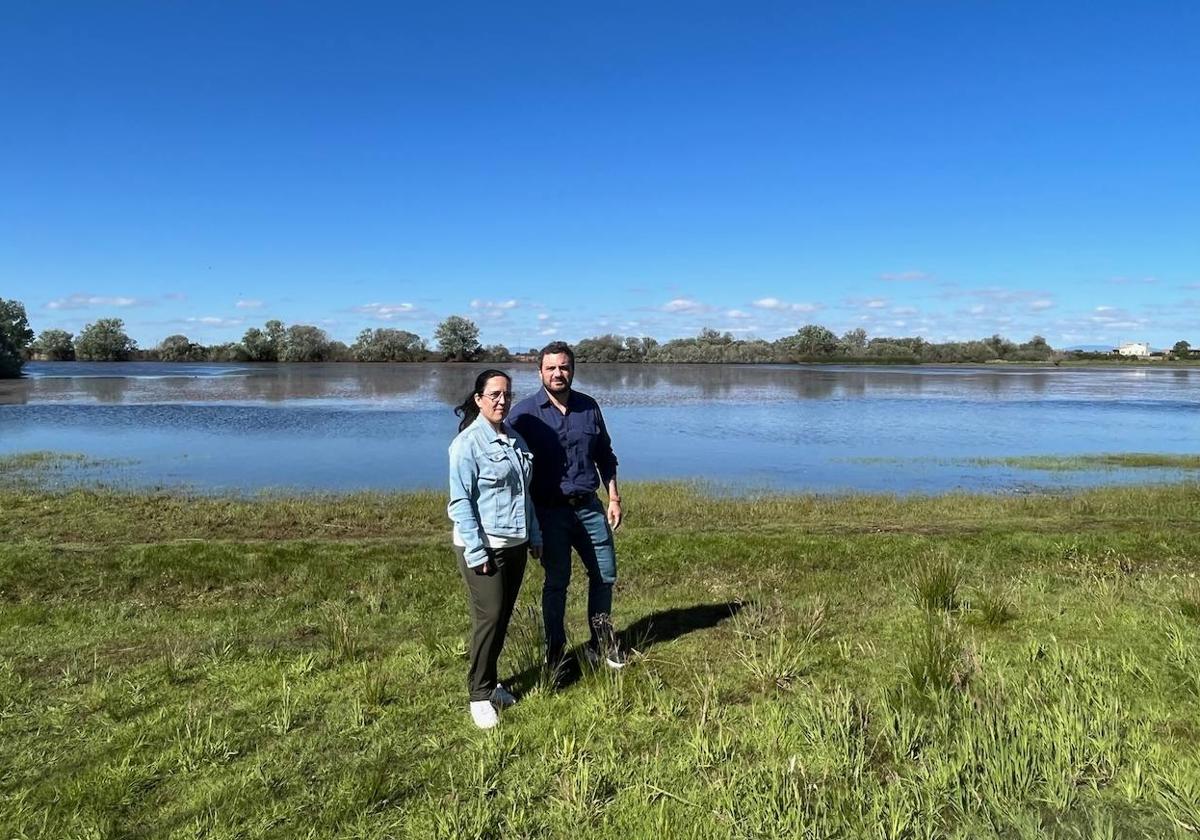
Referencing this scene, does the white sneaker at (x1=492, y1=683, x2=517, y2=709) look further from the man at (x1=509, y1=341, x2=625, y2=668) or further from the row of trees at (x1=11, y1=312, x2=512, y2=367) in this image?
the row of trees at (x1=11, y1=312, x2=512, y2=367)

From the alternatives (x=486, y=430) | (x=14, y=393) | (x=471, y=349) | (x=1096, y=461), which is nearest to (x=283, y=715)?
(x=486, y=430)

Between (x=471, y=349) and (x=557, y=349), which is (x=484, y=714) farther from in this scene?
(x=471, y=349)

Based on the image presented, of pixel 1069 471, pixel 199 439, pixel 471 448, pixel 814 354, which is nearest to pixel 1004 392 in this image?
pixel 1069 471

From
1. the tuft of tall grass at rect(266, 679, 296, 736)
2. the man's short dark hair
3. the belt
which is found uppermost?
the man's short dark hair

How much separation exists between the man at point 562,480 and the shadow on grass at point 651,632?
0.14 meters

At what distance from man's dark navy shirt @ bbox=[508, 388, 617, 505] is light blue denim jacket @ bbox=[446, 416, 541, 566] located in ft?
1.47

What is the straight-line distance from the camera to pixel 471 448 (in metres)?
4.09

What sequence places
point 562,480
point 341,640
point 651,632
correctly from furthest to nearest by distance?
point 651,632 < point 341,640 < point 562,480

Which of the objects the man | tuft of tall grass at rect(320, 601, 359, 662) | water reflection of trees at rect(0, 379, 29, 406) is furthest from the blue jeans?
water reflection of trees at rect(0, 379, 29, 406)

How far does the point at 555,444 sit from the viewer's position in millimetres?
4723

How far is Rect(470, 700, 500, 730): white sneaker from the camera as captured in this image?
412cm

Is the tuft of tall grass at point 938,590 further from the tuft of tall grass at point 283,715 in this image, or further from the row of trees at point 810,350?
the row of trees at point 810,350

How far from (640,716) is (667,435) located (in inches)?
1010

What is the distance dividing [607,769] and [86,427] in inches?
1326
